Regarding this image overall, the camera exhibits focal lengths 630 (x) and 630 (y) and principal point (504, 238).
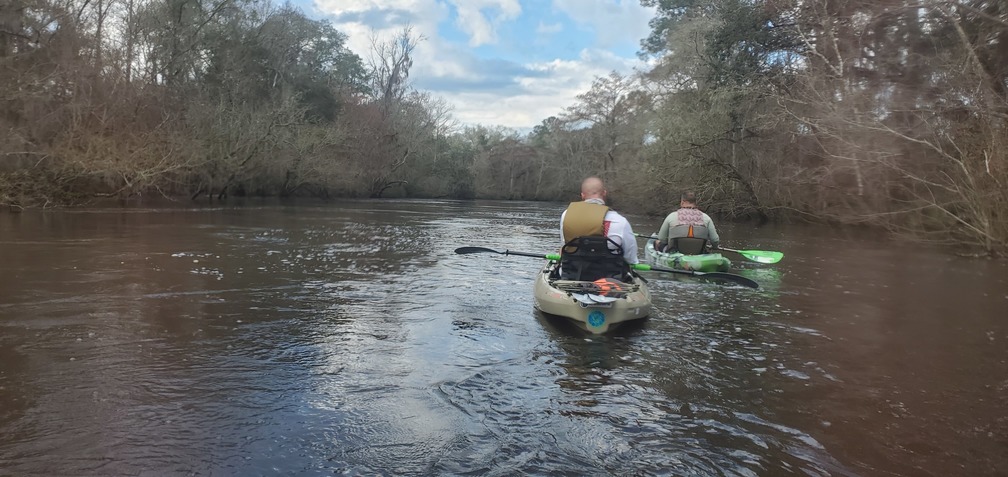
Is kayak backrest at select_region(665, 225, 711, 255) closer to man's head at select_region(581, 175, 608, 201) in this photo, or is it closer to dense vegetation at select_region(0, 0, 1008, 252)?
man's head at select_region(581, 175, 608, 201)

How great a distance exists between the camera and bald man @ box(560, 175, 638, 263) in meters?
6.51

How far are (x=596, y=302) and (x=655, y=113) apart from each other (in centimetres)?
2671

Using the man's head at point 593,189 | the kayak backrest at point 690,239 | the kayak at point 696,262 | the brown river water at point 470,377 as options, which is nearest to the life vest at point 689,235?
the kayak backrest at point 690,239

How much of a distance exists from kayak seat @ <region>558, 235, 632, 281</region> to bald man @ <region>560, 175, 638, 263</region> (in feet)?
0.29

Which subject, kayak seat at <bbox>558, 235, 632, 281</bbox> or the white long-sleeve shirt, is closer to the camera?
the white long-sleeve shirt

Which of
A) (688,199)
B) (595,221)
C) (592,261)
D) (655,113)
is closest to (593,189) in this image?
(595,221)

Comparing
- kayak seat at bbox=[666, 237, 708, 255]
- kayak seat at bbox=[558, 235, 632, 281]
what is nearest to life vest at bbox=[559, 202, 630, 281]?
kayak seat at bbox=[558, 235, 632, 281]

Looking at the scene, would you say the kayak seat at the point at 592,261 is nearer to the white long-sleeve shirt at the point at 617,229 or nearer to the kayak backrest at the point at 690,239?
the white long-sleeve shirt at the point at 617,229

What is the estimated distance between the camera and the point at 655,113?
31016mm

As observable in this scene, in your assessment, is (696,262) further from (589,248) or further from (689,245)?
(589,248)

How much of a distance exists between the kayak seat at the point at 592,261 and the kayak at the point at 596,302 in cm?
19

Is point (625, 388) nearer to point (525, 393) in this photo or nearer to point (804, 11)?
point (525, 393)

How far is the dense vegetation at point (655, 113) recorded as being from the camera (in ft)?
46.1

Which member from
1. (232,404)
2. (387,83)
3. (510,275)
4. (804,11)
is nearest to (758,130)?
(804,11)
